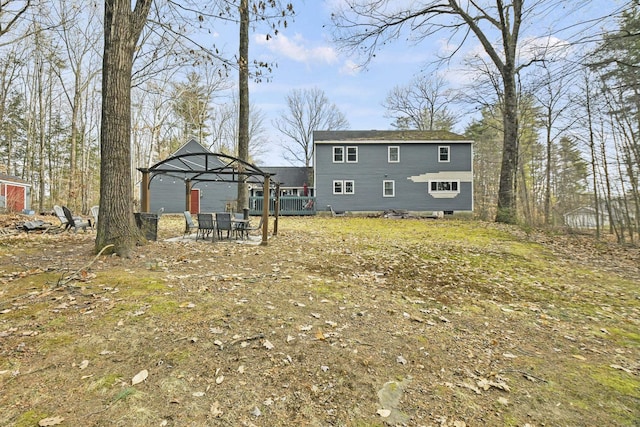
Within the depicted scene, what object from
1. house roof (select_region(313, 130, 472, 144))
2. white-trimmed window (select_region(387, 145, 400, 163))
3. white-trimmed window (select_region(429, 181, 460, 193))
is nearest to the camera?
white-trimmed window (select_region(429, 181, 460, 193))

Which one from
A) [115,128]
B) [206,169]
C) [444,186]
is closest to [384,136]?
[444,186]

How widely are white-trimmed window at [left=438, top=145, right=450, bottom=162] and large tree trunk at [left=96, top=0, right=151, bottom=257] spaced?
21.1 meters

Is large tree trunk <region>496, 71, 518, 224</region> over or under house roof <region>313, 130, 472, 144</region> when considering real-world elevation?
under

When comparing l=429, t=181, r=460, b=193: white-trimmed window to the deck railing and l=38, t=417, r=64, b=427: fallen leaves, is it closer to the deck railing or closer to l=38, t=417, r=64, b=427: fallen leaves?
the deck railing

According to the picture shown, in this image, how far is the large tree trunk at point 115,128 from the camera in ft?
18.3

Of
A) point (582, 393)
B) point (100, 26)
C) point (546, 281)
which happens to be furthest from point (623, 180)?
point (100, 26)

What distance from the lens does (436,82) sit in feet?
102

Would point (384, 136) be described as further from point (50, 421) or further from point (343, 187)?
point (50, 421)

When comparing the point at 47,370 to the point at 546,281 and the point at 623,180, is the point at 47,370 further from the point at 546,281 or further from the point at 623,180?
the point at 623,180

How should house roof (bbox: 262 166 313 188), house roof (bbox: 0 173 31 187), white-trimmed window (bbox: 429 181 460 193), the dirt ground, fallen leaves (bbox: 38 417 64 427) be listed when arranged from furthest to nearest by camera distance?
house roof (bbox: 262 166 313 188), white-trimmed window (bbox: 429 181 460 193), house roof (bbox: 0 173 31 187), the dirt ground, fallen leaves (bbox: 38 417 64 427)

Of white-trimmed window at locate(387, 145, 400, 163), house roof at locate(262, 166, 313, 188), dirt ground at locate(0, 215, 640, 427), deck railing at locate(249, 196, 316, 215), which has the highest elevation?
white-trimmed window at locate(387, 145, 400, 163)

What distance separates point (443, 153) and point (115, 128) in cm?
2170

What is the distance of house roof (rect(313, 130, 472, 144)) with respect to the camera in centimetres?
2259

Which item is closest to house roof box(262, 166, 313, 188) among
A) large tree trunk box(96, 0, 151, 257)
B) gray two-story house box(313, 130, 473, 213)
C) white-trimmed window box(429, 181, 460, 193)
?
gray two-story house box(313, 130, 473, 213)
